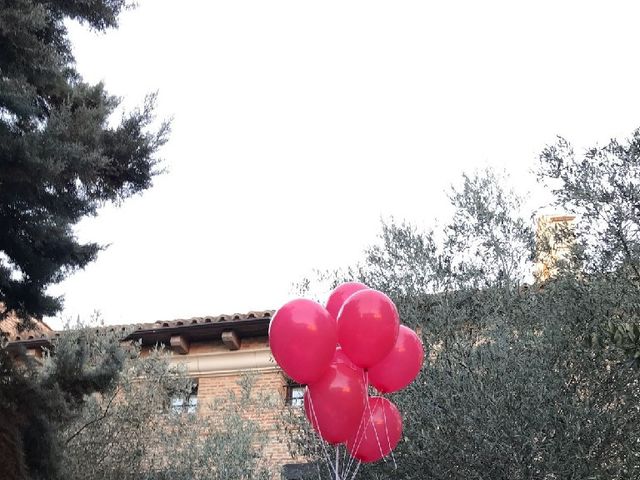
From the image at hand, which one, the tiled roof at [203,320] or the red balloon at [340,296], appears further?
the tiled roof at [203,320]

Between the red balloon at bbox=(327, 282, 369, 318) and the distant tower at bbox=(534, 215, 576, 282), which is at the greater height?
the distant tower at bbox=(534, 215, 576, 282)

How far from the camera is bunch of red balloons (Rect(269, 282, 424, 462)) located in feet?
14.0

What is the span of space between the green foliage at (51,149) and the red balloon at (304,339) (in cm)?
234

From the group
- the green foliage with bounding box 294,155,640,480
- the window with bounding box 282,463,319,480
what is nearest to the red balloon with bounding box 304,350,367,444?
the green foliage with bounding box 294,155,640,480

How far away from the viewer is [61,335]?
8.92 meters

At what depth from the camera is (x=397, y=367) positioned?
15.3ft

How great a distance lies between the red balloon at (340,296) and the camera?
492cm

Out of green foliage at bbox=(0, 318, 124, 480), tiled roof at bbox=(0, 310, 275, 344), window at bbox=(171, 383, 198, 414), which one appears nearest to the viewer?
green foliage at bbox=(0, 318, 124, 480)

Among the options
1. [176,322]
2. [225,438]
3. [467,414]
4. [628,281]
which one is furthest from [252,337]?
[628,281]

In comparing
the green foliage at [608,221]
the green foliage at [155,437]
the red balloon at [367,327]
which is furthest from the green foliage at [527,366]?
the green foliage at [155,437]

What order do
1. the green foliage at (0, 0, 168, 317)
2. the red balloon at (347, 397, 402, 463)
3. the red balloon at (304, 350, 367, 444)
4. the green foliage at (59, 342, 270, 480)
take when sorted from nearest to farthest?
the red balloon at (304, 350, 367, 444) → the red balloon at (347, 397, 402, 463) → the green foliage at (0, 0, 168, 317) → the green foliage at (59, 342, 270, 480)

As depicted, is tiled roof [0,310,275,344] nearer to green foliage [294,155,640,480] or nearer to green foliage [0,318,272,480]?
green foliage [0,318,272,480]

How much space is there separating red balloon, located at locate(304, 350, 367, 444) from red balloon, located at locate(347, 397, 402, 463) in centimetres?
12

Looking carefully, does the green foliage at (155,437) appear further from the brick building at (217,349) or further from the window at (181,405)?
the brick building at (217,349)
